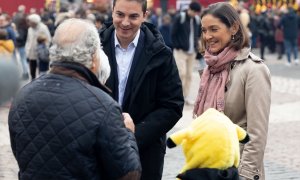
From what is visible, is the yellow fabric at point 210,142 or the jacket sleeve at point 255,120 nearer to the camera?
the yellow fabric at point 210,142

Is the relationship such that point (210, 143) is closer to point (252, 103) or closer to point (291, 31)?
point (252, 103)

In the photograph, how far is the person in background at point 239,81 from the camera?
166 inches

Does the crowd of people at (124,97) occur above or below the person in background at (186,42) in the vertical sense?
above

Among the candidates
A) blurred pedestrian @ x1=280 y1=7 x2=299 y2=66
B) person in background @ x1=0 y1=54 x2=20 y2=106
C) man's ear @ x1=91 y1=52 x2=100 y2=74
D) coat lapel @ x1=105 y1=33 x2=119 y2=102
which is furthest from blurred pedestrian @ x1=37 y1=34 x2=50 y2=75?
person in background @ x1=0 y1=54 x2=20 y2=106

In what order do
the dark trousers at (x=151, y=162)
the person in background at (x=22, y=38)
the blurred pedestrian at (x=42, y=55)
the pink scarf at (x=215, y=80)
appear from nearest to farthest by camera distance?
1. the pink scarf at (x=215, y=80)
2. the dark trousers at (x=151, y=162)
3. the blurred pedestrian at (x=42, y=55)
4. the person in background at (x=22, y=38)

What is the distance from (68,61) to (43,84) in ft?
0.49

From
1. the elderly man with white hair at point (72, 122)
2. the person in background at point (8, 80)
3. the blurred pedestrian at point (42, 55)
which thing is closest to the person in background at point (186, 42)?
the blurred pedestrian at point (42, 55)

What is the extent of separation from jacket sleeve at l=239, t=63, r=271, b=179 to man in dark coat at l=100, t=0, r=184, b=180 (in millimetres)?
543

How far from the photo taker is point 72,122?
10.7 feet

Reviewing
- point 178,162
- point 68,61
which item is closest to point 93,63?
point 68,61

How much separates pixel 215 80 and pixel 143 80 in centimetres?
41

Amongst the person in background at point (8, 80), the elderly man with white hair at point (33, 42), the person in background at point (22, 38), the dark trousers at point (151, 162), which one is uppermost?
the person in background at point (8, 80)

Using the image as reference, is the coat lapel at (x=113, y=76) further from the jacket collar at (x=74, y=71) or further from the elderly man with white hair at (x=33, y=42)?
the elderly man with white hair at (x=33, y=42)

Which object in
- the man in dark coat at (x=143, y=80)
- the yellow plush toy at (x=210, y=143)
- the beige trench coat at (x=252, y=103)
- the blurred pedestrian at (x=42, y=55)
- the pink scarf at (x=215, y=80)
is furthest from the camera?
the blurred pedestrian at (x=42, y=55)
